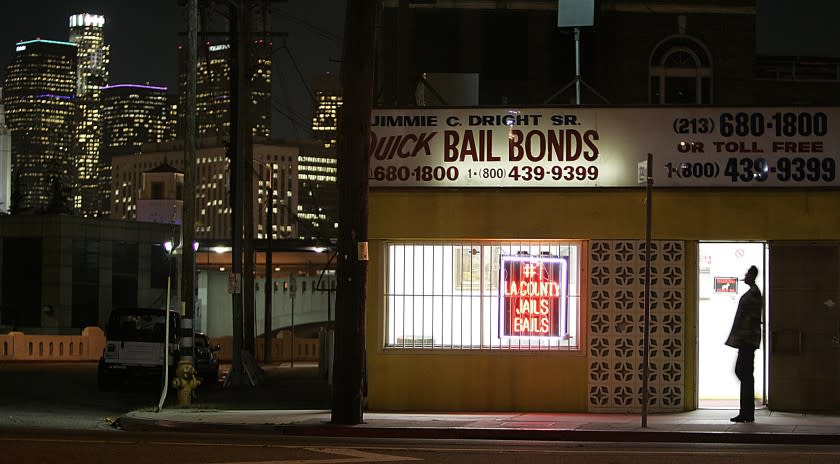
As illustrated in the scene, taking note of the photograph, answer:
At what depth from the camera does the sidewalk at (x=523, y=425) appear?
46.7 ft

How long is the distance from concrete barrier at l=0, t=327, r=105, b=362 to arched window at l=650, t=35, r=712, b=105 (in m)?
23.0

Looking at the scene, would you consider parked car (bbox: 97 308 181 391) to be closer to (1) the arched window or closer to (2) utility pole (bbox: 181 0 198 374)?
(2) utility pole (bbox: 181 0 198 374)

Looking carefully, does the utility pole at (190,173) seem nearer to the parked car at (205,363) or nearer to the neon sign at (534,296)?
the parked car at (205,363)

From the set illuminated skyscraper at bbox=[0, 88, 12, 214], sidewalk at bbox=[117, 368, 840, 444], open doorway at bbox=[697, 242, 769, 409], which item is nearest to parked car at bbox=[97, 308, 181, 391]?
sidewalk at bbox=[117, 368, 840, 444]

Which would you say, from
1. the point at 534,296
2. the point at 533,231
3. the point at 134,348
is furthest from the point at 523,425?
the point at 134,348

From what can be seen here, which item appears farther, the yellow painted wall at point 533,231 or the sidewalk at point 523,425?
the yellow painted wall at point 533,231

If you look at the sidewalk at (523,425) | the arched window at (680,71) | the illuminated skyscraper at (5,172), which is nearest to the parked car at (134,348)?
the sidewalk at (523,425)

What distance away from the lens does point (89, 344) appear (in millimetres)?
40031

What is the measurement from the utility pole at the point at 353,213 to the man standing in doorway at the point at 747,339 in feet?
15.7

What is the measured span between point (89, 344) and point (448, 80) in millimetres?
23731

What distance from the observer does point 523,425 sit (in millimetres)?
14930

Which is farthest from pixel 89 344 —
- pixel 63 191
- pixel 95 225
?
pixel 63 191

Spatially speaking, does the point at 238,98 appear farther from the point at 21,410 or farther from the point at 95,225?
the point at 95,225

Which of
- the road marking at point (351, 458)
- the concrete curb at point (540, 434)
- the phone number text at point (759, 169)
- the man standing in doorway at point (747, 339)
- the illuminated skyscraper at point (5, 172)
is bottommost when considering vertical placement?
the concrete curb at point (540, 434)
